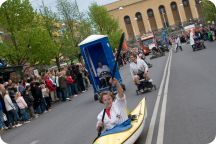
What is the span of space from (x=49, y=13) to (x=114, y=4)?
6967 centimetres

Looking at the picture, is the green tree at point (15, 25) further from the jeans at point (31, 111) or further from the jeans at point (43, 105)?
the jeans at point (31, 111)

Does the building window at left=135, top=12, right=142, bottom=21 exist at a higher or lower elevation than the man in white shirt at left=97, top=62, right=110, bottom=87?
higher

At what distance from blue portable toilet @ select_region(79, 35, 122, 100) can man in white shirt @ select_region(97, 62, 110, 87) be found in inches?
8.1

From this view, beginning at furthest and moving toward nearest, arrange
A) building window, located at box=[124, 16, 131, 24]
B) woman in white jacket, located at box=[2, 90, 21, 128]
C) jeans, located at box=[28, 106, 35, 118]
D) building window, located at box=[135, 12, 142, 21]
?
building window, located at box=[124, 16, 131, 24] → building window, located at box=[135, 12, 142, 21] → jeans, located at box=[28, 106, 35, 118] → woman in white jacket, located at box=[2, 90, 21, 128]

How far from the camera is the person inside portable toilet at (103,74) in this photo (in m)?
25.6

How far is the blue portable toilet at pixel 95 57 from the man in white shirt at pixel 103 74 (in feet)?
0.68

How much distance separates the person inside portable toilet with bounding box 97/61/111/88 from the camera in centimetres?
2564

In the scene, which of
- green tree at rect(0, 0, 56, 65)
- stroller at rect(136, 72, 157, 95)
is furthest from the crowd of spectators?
green tree at rect(0, 0, 56, 65)

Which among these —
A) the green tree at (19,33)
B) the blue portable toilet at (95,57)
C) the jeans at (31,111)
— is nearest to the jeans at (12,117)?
the jeans at (31,111)

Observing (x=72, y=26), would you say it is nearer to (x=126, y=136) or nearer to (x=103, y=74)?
(x=103, y=74)

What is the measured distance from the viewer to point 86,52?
A: 26.4 m

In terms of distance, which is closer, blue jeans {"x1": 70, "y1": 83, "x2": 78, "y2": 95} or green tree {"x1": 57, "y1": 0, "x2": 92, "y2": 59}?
blue jeans {"x1": 70, "y1": 83, "x2": 78, "y2": 95}

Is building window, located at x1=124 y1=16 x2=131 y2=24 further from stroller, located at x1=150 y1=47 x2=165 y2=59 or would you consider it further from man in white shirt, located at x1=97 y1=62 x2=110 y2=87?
man in white shirt, located at x1=97 y1=62 x2=110 y2=87

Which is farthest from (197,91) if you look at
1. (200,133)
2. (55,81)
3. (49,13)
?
(49,13)
